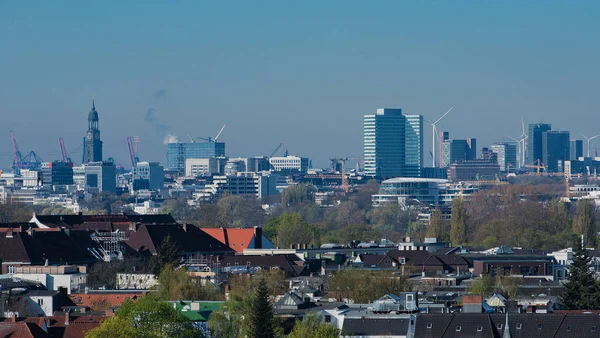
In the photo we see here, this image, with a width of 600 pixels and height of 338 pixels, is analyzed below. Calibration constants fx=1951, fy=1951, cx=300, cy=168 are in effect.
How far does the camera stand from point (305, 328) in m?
47.2

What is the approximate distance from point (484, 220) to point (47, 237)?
70.8 meters

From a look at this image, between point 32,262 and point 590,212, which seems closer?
point 32,262

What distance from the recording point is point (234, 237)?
331 feet

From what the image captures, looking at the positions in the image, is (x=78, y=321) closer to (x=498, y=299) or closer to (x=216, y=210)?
(x=498, y=299)

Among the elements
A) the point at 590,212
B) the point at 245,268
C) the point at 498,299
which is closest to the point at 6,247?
the point at 245,268

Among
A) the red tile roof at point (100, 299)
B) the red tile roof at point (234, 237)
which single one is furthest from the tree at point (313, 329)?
the red tile roof at point (234, 237)

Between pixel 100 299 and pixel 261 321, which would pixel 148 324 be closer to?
pixel 261 321

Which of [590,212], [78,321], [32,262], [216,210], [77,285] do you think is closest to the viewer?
[78,321]

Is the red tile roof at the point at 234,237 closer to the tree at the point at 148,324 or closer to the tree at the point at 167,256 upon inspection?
the tree at the point at 167,256

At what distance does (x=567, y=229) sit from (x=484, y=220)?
21412 mm

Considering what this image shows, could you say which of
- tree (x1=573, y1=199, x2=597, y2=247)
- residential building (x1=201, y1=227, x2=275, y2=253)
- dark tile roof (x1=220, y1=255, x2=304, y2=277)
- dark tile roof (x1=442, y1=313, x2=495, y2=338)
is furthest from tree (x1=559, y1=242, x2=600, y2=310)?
tree (x1=573, y1=199, x2=597, y2=247)

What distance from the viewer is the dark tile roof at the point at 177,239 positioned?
293 feet

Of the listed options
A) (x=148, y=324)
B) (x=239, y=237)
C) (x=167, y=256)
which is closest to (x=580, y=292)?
(x=148, y=324)

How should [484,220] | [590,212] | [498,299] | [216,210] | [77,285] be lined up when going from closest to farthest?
[498,299] → [77,285] → [590,212] → [484,220] → [216,210]
